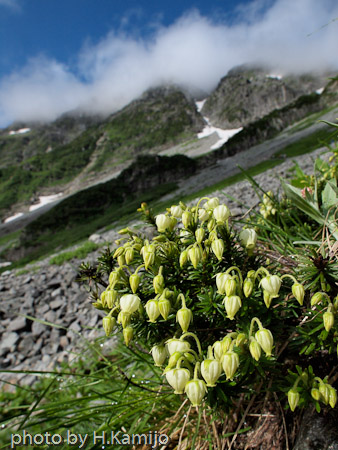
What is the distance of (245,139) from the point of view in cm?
7431

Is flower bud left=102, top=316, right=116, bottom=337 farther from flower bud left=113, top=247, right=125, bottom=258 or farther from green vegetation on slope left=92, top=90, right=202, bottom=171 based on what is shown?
green vegetation on slope left=92, top=90, right=202, bottom=171

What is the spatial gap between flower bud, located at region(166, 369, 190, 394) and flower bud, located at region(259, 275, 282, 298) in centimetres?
44

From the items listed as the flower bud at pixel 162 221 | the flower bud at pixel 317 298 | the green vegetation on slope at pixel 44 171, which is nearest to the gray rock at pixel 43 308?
the flower bud at pixel 162 221

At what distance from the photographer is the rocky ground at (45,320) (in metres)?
5.42

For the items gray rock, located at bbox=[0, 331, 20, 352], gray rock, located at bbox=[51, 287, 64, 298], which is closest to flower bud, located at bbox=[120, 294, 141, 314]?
gray rock, located at bbox=[0, 331, 20, 352]

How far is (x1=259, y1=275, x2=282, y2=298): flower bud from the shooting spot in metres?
1.08

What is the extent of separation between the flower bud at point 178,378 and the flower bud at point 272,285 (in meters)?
0.44

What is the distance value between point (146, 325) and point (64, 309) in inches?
259

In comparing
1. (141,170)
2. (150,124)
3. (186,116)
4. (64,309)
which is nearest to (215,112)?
(186,116)

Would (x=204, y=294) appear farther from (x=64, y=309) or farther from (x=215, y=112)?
(x=215, y=112)

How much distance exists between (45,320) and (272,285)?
7.21 metres

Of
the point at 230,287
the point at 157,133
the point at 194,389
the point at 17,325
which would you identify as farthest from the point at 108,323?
the point at 157,133

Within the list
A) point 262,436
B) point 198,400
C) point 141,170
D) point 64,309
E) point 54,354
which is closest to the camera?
point 198,400

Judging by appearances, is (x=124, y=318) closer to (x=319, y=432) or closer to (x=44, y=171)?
(x=319, y=432)
